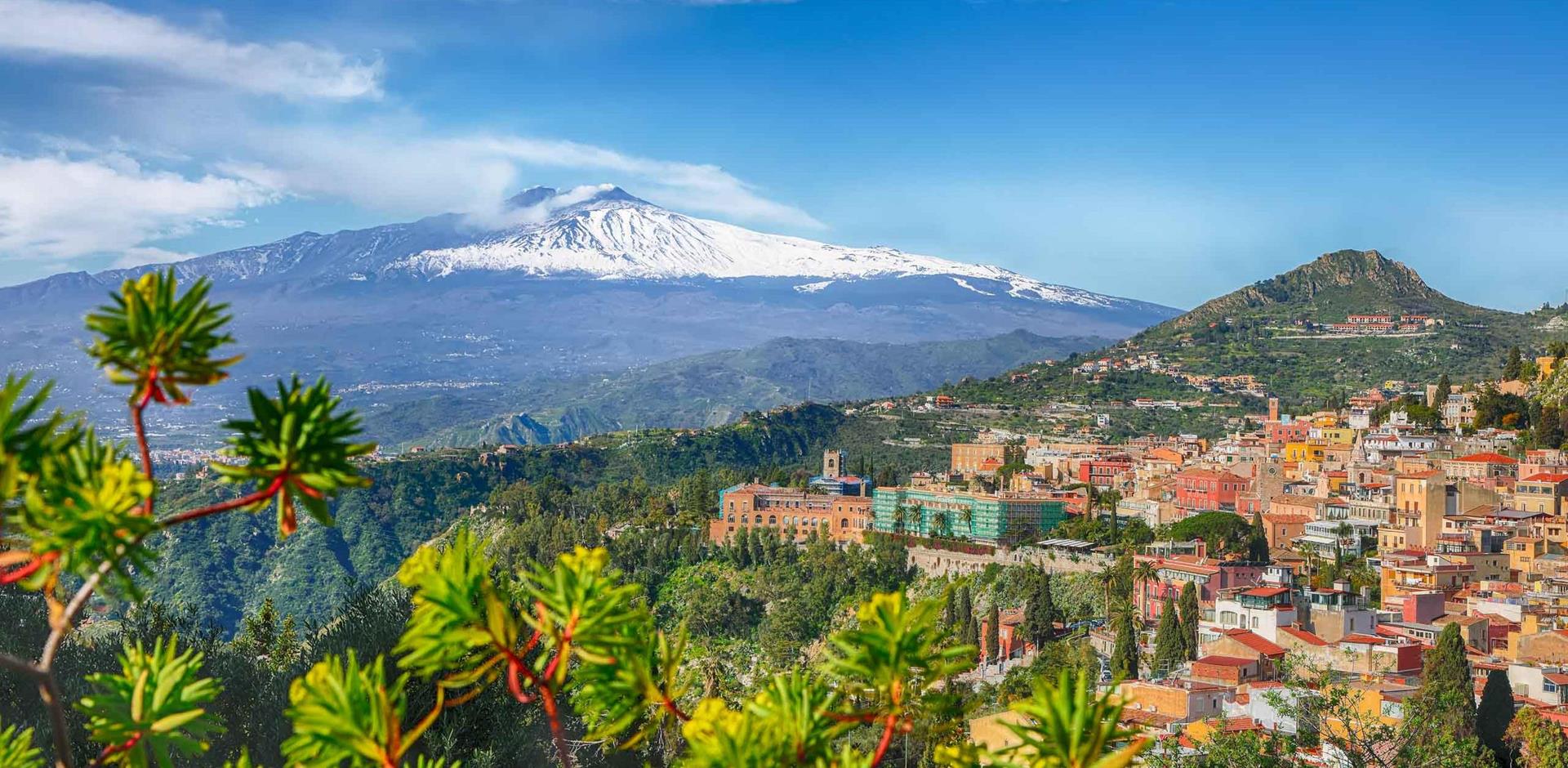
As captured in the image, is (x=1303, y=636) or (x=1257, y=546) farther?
(x=1257, y=546)

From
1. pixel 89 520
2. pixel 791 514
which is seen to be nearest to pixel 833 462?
pixel 791 514

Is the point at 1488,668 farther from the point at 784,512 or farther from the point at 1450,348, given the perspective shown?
the point at 1450,348

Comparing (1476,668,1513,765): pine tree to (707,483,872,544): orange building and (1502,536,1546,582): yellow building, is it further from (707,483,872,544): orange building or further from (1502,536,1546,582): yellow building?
(707,483,872,544): orange building

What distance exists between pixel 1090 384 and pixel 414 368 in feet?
447

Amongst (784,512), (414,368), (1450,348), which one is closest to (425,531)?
(784,512)

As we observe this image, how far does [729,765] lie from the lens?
2.42 meters

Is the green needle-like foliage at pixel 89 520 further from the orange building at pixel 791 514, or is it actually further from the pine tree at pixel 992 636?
the orange building at pixel 791 514

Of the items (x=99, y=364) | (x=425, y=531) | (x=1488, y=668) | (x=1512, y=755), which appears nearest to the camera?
(x=99, y=364)

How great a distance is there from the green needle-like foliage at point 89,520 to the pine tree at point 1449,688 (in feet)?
50.7

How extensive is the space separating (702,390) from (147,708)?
6142 inches

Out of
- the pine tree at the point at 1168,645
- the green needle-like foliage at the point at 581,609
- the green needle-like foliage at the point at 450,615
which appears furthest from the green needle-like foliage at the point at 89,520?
the pine tree at the point at 1168,645

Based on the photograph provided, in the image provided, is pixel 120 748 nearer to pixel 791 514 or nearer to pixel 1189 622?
pixel 1189 622

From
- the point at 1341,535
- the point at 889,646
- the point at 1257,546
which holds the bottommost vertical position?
the point at 1257,546

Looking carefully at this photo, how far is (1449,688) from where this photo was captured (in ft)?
55.4
